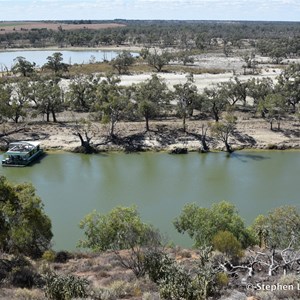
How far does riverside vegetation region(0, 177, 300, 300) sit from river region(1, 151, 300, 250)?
384 cm

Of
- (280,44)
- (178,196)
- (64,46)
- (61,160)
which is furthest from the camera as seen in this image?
(64,46)

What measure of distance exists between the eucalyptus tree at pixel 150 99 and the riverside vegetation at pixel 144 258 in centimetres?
2359

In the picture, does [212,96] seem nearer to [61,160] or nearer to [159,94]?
[159,94]

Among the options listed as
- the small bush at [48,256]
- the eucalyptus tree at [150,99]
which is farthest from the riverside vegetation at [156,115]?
the small bush at [48,256]

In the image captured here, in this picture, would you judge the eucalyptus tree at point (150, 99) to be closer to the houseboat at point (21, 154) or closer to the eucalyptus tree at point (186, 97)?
the eucalyptus tree at point (186, 97)

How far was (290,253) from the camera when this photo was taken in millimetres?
18625

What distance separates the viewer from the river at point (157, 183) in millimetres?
29719

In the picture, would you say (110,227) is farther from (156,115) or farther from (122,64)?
(122,64)

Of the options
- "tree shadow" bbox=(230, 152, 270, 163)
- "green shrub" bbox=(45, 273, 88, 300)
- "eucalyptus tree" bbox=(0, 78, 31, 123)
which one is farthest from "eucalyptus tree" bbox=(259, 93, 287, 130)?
"green shrub" bbox=(45, 273, 88, 300)

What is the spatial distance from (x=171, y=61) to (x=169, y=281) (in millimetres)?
93683

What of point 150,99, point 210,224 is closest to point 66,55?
point 150,99

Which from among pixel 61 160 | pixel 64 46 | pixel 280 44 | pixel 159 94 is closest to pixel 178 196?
pixel 61 160

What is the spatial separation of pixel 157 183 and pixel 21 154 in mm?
11899

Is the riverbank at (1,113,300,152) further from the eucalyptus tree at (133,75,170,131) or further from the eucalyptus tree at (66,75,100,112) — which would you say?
the eucalyptus tree at (66,75,100,112)
